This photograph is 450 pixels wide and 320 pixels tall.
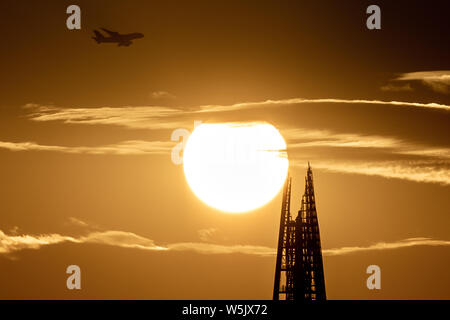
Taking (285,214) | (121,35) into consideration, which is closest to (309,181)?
(285,214)

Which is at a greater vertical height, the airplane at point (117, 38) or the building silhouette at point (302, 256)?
the airplane at point (117, 38)

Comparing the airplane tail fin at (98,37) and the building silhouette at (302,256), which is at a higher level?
the airplane tail fin at (98,37)

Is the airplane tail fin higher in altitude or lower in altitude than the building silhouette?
higher

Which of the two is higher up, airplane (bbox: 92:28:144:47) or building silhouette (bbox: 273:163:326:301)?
airplane (bbox: 92:28:144:47)
